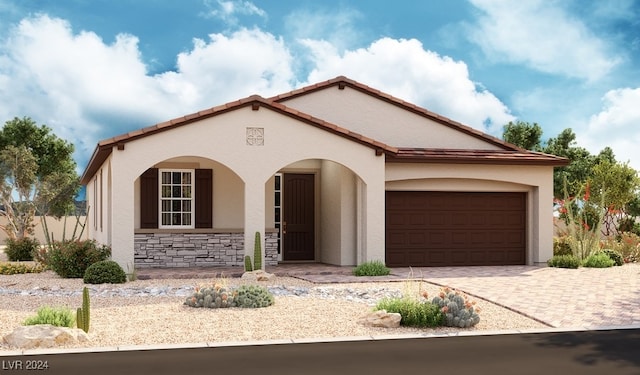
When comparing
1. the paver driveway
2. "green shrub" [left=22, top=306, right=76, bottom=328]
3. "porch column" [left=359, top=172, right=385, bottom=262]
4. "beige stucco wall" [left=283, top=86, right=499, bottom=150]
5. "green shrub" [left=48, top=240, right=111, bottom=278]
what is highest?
"beige stucco wall" [left=283, top=86, right=499, bottom=150]

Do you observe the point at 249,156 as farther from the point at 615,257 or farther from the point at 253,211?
the point at 615,257

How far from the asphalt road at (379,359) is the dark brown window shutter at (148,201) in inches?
410

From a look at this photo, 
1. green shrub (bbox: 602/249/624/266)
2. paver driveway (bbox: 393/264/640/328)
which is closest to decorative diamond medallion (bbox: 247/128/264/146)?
paver driveway (bbox: 393/264/640/328)

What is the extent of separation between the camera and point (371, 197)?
17328 millimetres

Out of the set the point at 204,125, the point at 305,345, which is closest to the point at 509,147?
the point at 204,125

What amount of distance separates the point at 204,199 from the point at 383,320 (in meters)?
9.77

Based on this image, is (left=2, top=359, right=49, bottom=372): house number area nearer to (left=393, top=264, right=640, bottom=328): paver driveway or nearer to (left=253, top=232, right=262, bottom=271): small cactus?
(left=393, top=264, right=640, bottom=328): paver driveway

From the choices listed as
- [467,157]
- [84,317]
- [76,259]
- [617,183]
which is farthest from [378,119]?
[84,317]

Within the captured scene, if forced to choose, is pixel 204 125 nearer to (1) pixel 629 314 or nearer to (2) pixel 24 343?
(2) pixel 24 343

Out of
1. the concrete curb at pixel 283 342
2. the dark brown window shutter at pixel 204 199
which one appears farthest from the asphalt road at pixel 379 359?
the dark brown window shutter at pixel 204 199

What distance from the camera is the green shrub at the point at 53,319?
8930 millimetres

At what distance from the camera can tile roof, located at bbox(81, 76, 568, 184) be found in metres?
15.8

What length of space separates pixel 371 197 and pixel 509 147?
5956 millimetres

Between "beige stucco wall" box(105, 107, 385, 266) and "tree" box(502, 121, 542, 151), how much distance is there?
20763 mm
